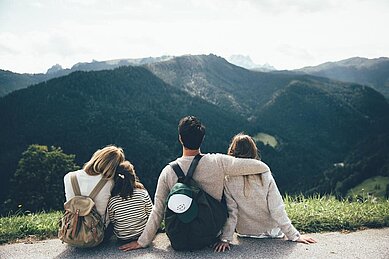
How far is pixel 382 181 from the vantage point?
6425 cm

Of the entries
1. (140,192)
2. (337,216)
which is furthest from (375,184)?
(140,192)

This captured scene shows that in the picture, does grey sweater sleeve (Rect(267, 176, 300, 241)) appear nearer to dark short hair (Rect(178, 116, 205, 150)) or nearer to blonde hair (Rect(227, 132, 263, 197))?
blonde hair (Rect(227, 132, 263, 197))

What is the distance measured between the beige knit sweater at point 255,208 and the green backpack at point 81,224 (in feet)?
5.50

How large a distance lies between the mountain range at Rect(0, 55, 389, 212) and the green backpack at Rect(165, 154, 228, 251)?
157ft

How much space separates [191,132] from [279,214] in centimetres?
161

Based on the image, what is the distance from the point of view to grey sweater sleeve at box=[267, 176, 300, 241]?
4957 mm

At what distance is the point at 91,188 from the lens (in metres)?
5.11

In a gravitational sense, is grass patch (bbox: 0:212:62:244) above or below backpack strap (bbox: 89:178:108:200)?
below

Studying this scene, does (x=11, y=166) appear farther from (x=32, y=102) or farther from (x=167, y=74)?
(x=167, y=74)

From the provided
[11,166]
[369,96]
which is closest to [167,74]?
[369,96]

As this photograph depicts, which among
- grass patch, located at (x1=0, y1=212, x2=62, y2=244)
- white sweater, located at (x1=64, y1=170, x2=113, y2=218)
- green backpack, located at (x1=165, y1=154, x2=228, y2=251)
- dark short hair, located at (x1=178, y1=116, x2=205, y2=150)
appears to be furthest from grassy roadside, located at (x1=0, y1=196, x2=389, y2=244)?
dark short hair, located at (x1=178, y1=116, x2=205, y2=150)

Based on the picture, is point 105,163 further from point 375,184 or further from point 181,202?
point 375,184

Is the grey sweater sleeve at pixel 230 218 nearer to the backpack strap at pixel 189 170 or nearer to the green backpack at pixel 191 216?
the green backpack at pixel 191 216

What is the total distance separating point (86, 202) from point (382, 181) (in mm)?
68478
